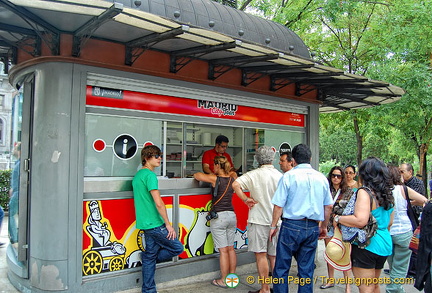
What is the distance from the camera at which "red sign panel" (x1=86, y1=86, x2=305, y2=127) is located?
505 centimetres

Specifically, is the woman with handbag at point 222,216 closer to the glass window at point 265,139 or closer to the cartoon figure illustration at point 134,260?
the cartoon figure illustration at point 134,260

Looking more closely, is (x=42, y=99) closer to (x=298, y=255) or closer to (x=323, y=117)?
(x=298, y=255)

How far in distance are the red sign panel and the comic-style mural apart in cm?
126

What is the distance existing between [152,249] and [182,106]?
6.86ft

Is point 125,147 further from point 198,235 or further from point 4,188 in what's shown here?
point 4,188

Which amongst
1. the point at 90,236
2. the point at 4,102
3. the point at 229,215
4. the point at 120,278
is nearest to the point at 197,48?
the point at 229,215

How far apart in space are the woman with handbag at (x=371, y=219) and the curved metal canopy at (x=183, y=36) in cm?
203

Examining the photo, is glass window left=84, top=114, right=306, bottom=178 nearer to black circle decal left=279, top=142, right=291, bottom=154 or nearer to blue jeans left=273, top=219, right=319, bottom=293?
black circle decal left=279, top=142, right=291, bottom=154

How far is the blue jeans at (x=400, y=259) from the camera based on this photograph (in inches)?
Result: 180

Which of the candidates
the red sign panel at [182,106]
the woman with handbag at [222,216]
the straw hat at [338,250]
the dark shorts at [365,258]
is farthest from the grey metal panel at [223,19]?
the dark shorts at [365,258]

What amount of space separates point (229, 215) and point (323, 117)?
11.4 m

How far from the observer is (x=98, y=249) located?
4.85 m

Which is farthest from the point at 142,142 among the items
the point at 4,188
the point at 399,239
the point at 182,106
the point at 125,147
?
the point at 4,188

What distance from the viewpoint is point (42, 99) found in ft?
15.3
